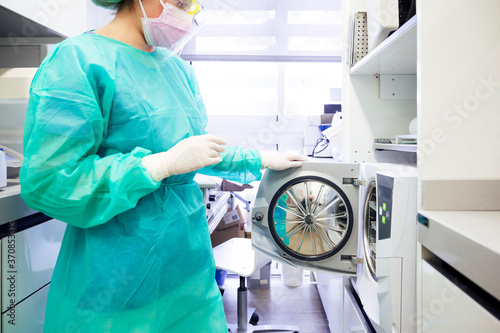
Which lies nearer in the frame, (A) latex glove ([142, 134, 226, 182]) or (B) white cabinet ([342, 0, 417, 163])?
(A) latex glove ([142, 134, 226, 182])

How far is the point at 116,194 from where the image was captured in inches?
30.1

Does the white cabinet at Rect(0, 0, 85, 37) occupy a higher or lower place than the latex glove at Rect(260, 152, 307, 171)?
higher

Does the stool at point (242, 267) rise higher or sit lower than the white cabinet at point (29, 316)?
lower

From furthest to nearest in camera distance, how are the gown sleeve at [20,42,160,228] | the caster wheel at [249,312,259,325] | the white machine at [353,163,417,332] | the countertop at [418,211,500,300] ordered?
the caster wheel at [249,312,259,325] < the white machine at [353,163,417,332] < the gown sleeve at [20,42,160,228] < the countertop at [418,211,500,300]

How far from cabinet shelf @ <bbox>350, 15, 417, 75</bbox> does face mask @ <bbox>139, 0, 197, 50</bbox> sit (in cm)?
70

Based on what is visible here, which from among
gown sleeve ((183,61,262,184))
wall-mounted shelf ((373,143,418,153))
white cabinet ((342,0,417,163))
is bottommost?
gown sleeve ((183,61,262,184))

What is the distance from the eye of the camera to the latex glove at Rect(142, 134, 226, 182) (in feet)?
2.70

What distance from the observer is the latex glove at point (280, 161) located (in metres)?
1.26

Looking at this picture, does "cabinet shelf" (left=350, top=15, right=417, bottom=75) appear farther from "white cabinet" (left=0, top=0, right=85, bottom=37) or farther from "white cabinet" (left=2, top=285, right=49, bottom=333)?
"white cabinet" (left=2, top=285, right=49, bottom=333)

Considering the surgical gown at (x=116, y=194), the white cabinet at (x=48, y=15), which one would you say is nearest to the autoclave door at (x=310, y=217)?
the surgical gown at (x=116, y=194)

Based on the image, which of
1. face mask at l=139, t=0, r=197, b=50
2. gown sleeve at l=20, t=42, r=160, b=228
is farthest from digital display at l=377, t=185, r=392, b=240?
face mask at l=139, t=0, r=197, b=50

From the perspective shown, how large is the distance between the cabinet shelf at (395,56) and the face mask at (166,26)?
2.31ft

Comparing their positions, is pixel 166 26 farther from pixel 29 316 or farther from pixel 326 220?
pixel 29 316

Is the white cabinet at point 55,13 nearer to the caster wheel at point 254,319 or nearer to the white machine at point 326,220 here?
the white machine at point 326,220
